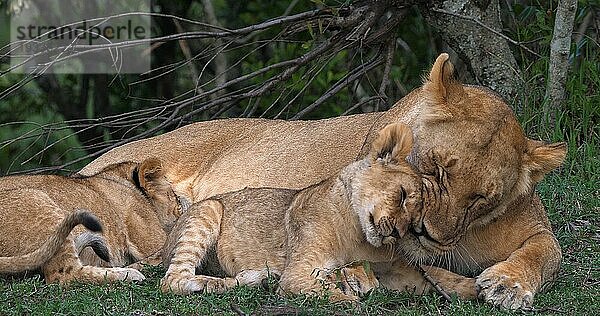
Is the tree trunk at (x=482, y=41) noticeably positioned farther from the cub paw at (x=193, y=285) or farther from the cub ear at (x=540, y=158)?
the cub paw at (x=193, y=285)

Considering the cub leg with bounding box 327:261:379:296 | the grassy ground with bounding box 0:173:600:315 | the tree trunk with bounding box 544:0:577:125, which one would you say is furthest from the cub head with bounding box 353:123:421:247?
the tree trunk with bounding box 544:0:577:125

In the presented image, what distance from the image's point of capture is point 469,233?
5121mm

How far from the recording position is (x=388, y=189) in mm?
4613

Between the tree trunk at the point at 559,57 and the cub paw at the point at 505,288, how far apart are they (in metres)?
2.90

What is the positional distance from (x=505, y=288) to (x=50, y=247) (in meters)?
1.99

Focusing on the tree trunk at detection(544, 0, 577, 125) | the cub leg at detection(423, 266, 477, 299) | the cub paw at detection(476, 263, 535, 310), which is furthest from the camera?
the tree trunk at detection(544, 0, 577, 125)

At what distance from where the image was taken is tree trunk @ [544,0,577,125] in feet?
24.0

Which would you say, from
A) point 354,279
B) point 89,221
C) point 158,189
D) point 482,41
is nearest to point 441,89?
point 354,279

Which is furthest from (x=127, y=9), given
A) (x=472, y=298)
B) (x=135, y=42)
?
(x=472, y=298)

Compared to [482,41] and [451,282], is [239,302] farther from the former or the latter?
[482,41]

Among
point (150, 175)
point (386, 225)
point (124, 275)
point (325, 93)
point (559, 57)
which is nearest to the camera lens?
point (386, 225)

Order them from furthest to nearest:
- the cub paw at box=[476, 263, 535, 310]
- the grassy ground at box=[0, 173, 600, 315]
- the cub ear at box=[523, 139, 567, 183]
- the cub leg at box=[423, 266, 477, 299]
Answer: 1. the cub ear at box=[523, 139, 567, 183]
2. the cub leg at box=[423, 266, 477, 299]
3. the cub paw at box=[476, 263, 535, 310]
4. the grassy ground at box=[0, 173, 600, 315]

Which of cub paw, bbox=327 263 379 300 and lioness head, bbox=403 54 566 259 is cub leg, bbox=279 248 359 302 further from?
lioness head, bbox=403 54 566 259

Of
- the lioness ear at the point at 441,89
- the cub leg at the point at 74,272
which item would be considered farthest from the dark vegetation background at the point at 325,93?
the lioness ear at the point at 441,89
